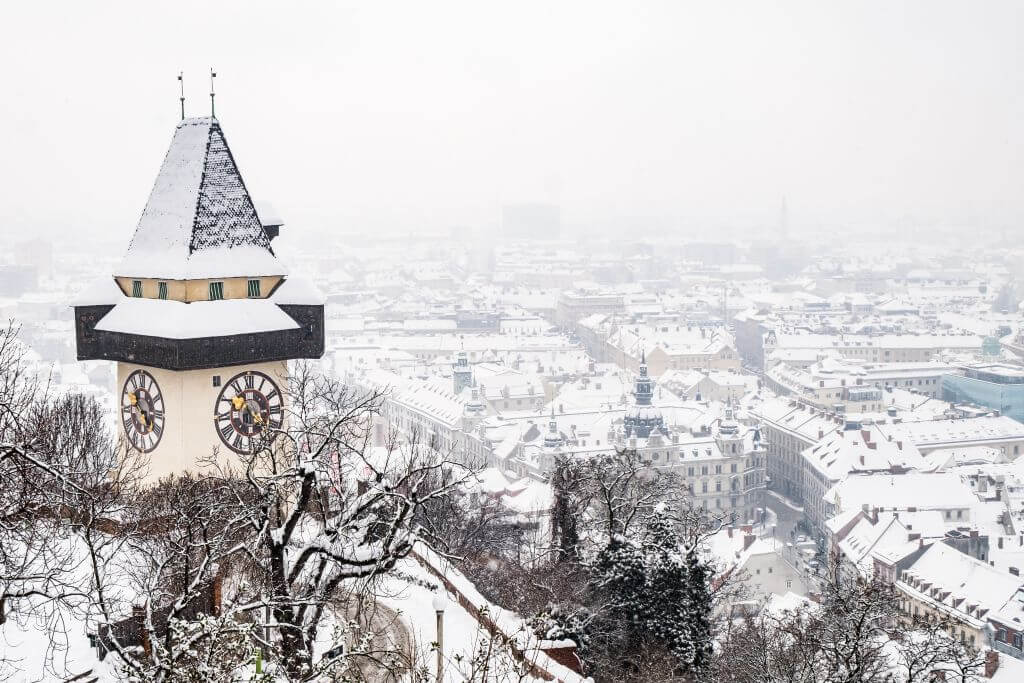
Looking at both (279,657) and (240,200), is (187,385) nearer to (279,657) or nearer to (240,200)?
(240,200)

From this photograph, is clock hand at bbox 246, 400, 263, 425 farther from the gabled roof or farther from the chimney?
the chimney

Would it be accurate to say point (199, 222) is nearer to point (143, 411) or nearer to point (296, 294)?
point (296, 294)

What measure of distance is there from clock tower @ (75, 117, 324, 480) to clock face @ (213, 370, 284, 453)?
1 cm

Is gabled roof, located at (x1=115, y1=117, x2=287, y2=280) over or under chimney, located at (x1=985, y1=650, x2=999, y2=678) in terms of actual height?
over

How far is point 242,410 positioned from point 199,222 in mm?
2284

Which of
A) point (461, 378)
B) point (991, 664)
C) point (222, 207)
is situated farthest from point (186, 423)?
point (461, 378)

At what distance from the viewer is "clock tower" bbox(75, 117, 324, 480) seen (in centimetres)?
1499

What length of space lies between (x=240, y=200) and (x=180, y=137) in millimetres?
1222

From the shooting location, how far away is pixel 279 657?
8.00 metres

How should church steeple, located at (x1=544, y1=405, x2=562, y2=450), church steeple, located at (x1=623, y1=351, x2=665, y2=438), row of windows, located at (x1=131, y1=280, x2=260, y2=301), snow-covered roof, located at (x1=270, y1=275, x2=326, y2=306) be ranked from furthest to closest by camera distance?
1. church steeple, located at (x1=623, y1=351, x2=665, y2=438)
2. church steeple, located at (x1=544, y1=405, x2=562, y2=450)
3. snow-covered roof, located at (x1=270, y1=275, x2=326, y2=306)
4. row of windows, located at (x1=131, y1=280, x2=260, y2=301)

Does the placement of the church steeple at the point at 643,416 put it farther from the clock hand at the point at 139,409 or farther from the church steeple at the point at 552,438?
the clock hand at the point at 139,409

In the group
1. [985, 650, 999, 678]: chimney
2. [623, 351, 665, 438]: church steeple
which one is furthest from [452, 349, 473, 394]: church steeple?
[985, 650, 999, 678]: chimney

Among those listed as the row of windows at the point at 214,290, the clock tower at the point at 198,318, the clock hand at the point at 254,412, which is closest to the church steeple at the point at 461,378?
the clock tower at the point at 198,318

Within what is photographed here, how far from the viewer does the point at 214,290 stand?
15266mm
